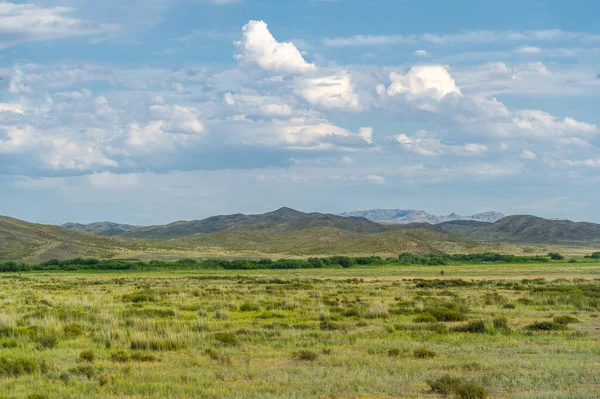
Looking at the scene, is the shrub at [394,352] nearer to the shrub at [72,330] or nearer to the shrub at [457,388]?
the shrub at [457,388]

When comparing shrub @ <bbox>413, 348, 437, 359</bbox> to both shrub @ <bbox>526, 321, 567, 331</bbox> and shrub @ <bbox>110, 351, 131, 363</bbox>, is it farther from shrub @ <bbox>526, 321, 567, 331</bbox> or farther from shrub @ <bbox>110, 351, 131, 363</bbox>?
shrub @ <bbox>110, 351, 131, 363</bbox>

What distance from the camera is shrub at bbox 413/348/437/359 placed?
18.1 meters

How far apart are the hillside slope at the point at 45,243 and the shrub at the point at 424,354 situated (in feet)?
413

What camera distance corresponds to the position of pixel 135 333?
72.6ft

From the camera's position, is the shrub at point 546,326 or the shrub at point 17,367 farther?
the shrub at point 546,326

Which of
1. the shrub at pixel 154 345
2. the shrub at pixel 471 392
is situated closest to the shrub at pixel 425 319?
the shrub at pixel 154 345

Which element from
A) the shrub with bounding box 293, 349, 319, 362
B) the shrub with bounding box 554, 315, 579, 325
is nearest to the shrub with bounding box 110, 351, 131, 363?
the shrub with bounding box 293, 349, 319, 362

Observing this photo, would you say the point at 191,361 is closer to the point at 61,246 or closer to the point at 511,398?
the point at 511,398

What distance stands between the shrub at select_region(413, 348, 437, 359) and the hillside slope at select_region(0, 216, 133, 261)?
125733 mm

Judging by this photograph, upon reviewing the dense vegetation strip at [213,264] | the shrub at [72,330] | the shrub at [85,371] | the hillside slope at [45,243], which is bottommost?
the dense vegetation strip at [213,264]

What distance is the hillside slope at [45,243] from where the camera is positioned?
448 ft

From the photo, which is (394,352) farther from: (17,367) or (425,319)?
(17,367)

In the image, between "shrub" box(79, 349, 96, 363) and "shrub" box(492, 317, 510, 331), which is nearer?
"shrub" box(79, 349, 96, 363)

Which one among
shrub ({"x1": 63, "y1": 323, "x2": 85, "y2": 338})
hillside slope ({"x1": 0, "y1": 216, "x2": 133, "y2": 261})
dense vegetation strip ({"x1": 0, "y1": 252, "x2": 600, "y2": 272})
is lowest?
dense vegetation strip ({"x1": 0, "y1": 252, "x2": 600, "y2": 272})
